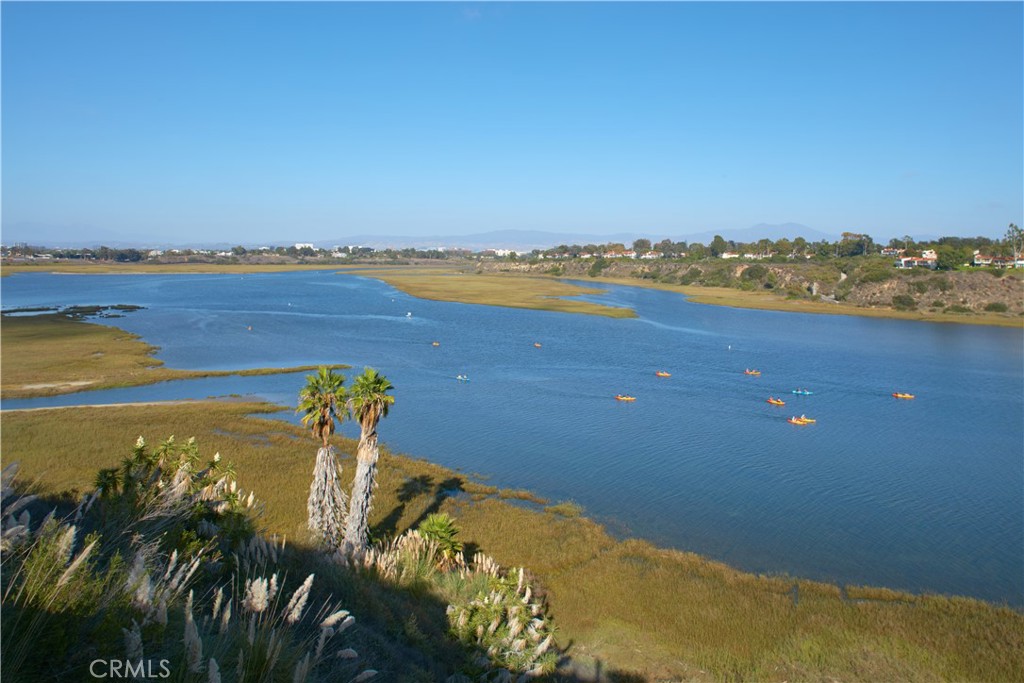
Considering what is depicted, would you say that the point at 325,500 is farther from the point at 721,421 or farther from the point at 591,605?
the point at 721,421

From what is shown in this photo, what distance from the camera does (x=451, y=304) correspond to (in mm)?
110938

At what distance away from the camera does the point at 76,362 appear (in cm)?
5534

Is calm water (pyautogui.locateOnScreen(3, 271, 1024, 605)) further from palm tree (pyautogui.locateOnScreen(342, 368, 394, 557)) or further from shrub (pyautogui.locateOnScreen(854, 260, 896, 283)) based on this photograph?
shrub (pyautogui.locateOnScreen(854, 260, 896, 283))

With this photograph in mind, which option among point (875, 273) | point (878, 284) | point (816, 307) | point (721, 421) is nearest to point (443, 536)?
point (721, 421)

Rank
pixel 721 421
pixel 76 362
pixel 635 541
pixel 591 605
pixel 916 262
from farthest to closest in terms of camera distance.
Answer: pixel 916 262 → pixel 76 362 → pixel 721 421 → pixel 635 541 → pixel 591 605

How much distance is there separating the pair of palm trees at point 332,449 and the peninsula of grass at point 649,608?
1.51 meters

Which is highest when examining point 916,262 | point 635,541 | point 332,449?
point 916,262

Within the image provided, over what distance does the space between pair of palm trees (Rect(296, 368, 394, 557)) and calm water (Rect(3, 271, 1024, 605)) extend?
10522 mm

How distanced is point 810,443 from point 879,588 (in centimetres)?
1728

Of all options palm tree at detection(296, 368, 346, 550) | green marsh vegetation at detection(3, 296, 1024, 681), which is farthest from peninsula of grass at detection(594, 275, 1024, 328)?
palm tree at detection(296, 368, 346, 550)

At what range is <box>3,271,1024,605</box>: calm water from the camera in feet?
83.7

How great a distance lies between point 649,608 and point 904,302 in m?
116

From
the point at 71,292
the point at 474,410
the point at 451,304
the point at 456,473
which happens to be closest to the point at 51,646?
the point at 456,473

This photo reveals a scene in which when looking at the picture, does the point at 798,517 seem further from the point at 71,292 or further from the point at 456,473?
the point at 71,292
